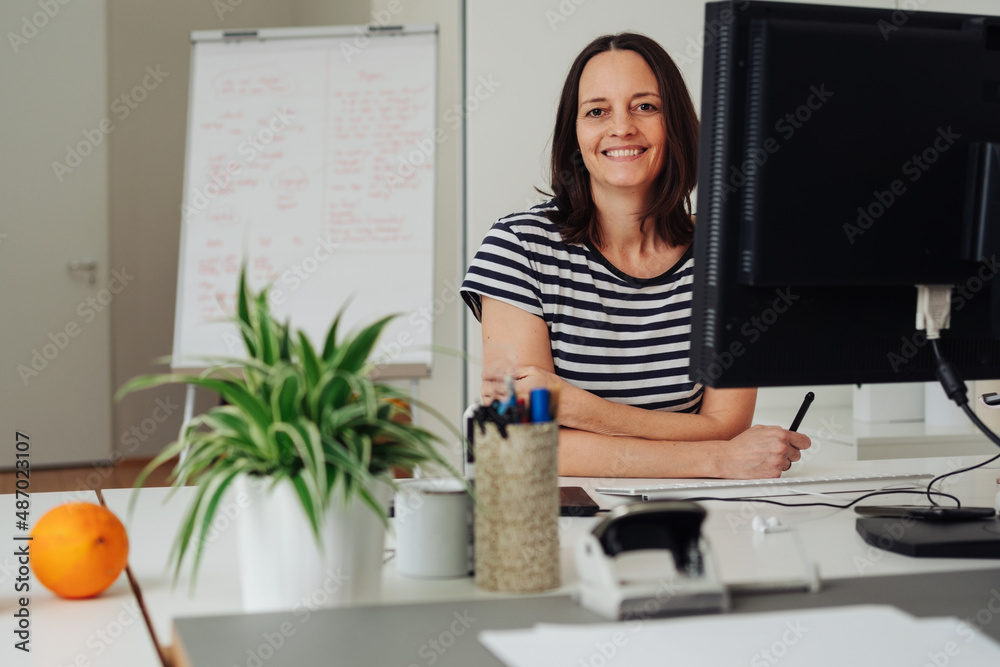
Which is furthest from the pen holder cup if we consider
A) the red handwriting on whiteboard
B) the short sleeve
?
the red handwriting on whiteboard

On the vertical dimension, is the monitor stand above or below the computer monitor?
below

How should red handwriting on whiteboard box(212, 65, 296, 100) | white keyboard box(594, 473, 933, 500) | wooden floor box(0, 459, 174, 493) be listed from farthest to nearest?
wooden floor box(0, 459, 174, 493) → red handwriting on whiteboard box(212, 65, 296, 100) → white keyboard box(594, 473, 933, 500)

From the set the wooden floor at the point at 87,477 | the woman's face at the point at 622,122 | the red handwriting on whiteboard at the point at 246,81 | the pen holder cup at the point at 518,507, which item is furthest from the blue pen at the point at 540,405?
the wooden floor at the point at 87,477

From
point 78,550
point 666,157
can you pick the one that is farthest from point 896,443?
point 78,550

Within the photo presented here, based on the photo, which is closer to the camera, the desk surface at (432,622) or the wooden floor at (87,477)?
the desk surface at (432,622)

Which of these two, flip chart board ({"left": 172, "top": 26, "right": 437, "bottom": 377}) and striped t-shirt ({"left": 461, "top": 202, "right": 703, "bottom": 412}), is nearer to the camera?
striped t-shirt ({"left": 461, "top": 202, "right": 703, "bottom": 412})

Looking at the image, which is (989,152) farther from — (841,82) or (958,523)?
(958,523)

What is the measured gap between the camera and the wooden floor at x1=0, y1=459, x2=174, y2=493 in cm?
443

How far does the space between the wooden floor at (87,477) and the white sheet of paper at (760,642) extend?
393 centimetres

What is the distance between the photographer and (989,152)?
3.14 feet

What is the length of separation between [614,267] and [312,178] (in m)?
2.28

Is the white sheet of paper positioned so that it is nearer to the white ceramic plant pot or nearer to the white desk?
the white ceramic plant pot

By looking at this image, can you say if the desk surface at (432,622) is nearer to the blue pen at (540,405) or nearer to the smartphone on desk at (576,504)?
the blue pen at (540,405)

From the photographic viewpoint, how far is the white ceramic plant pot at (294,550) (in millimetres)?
783
